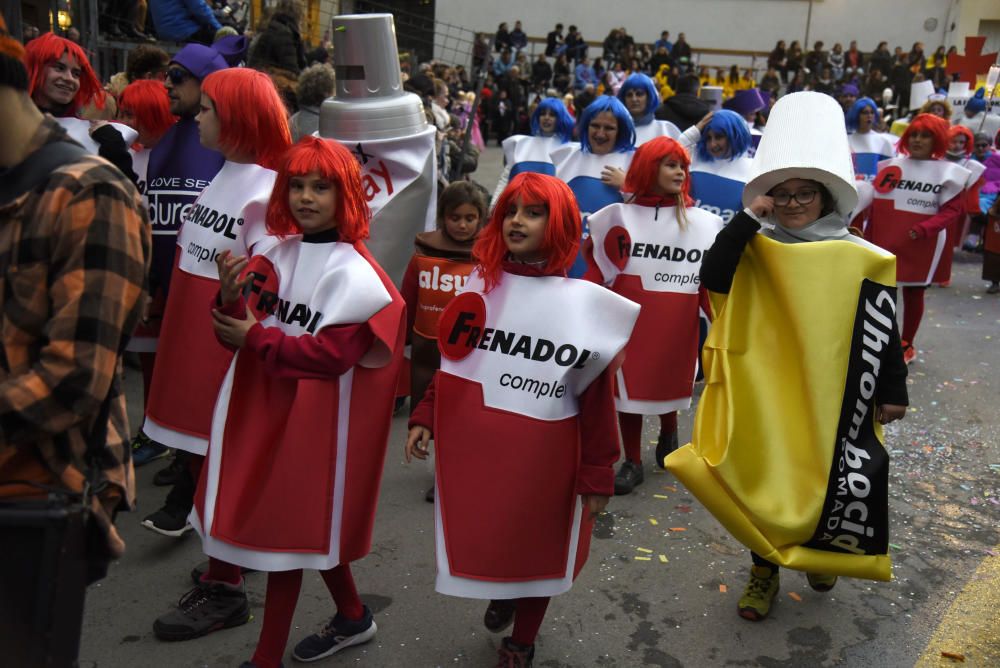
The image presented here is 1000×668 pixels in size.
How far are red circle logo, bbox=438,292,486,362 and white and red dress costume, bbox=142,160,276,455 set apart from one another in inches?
38.7

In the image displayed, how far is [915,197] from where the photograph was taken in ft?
25.5

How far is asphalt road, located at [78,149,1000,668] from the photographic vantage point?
3410 mm

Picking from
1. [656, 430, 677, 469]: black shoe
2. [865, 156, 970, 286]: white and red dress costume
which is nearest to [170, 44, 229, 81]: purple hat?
[656, 430, 677, 469]: black shoe

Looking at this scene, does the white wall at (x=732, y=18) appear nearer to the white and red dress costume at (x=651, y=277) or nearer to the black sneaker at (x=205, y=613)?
the white and red dress costume at (x=651, y=277)

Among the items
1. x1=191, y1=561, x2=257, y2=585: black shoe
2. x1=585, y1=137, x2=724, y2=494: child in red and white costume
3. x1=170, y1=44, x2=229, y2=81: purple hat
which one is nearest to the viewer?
x1=191, y1=561, x2=257, y2=585: black shoe

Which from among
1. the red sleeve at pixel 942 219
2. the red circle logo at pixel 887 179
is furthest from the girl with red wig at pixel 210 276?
the red circle logo at pixel 887 179

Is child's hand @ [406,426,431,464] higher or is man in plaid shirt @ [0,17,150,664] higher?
man in plaid shirt @ [0,17,150,664]

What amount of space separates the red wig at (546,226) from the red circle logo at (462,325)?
3.0 inches

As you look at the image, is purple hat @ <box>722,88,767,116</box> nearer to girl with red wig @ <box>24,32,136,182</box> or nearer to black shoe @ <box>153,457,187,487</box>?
girl with red wig @ <box>24,32,136,182</box>

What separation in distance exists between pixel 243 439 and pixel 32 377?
1.11m

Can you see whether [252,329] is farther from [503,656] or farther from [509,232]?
[503,656]

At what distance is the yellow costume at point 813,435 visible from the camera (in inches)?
129

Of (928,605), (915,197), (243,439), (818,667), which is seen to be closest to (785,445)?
(818,667)

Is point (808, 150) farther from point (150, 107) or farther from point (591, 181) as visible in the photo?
point (150, 107)
